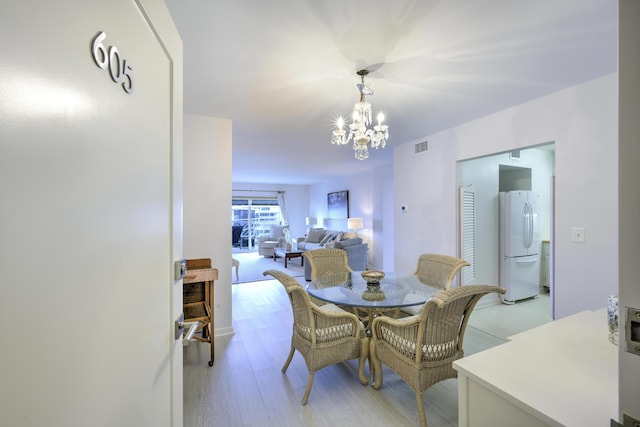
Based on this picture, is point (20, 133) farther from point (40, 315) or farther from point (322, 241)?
point (322, 241)

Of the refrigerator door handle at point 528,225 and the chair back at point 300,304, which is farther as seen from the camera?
the refrigerator door handle at point 528,225

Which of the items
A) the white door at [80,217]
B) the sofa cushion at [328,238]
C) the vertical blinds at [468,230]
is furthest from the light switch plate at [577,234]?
the sofa cushion at [328,238]

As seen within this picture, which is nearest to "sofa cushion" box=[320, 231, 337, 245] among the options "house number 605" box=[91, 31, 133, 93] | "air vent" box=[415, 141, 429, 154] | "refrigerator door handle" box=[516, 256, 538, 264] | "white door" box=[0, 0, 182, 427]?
"air vent" box=[415, 141, 429, 154]

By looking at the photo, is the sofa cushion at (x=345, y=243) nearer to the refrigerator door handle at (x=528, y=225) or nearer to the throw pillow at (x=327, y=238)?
the throw pillow at (x=327, y=238)

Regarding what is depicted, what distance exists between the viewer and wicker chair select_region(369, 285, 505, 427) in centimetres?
155

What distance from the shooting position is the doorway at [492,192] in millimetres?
3703

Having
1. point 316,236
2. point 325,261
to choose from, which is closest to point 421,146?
point 325,261

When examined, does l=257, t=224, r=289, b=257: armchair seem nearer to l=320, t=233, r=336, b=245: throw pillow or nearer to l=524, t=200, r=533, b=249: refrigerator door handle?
l=320, t=233, r=336, b=245: throw pillow

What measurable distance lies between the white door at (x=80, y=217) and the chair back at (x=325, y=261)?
2135mm

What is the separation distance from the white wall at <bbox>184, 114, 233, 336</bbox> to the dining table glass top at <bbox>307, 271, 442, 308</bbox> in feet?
3.84

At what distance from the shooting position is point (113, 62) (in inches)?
24.2

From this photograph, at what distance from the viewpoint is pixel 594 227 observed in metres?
2.21

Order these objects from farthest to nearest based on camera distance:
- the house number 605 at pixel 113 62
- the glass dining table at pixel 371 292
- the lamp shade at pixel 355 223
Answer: the lamp shade at pixel 355 223 < the glass dining table at pixel 371 292 < the house number 605 at pixel 113 62

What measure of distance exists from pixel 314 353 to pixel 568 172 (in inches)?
104
